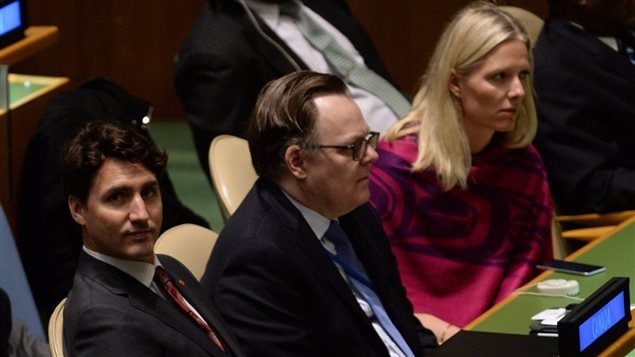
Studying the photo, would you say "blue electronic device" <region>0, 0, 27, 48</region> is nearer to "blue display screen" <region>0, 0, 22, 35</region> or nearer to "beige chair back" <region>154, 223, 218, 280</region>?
"blue display screen" <region>0, 0, 22, 35</region>

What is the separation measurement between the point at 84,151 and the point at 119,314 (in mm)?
320

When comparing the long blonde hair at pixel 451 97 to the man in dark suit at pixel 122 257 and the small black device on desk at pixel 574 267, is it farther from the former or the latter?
the man in dark suit at pixel 122 257

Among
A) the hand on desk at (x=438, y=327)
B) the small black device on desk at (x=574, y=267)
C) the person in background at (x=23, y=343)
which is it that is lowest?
the hand on desk at (x=438, y=327)

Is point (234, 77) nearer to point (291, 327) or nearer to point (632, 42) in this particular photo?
point (632, 42)

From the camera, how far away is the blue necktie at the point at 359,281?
312 centimetres

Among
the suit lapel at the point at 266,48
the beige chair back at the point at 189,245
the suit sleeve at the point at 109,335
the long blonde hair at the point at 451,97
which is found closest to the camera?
the suit sleeve at the point at 109,335

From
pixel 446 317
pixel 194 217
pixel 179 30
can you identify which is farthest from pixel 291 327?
pixel 179 30

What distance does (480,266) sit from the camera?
3719mm

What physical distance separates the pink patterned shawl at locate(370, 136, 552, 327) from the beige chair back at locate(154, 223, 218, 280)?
64 centimetres

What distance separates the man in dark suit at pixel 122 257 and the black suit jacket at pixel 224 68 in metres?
1.45

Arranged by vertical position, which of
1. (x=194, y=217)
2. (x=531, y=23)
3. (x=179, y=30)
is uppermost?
(x=531, y=23)

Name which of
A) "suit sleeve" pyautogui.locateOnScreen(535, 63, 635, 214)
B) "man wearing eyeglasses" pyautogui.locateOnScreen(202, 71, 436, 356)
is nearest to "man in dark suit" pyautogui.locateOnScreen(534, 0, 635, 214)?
"suit sleeve" pyautogui.locateOnScreen(535, 63, 635, 214)

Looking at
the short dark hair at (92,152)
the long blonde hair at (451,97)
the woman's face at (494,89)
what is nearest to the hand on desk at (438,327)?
the long blonde hair at (451,97)

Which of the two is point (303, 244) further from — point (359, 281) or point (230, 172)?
point (230, 172)
